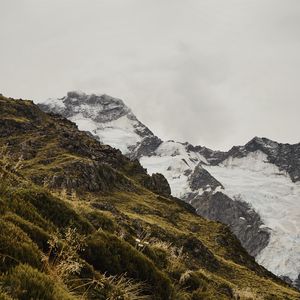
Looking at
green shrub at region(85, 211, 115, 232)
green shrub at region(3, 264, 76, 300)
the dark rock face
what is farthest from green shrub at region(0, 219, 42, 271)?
the dark rock face

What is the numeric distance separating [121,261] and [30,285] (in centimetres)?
630

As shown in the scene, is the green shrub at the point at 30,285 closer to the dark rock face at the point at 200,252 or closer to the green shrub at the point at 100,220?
the green shrub at the point at 100,220

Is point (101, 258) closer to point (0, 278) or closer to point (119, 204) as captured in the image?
point (0, 278)

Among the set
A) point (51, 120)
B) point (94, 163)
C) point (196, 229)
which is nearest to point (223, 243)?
point (196, 229)

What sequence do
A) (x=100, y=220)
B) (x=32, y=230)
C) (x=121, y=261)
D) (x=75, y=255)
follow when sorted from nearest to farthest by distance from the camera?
(x=32, y=230), (x=75, y=255), (x=121, y=261), (x=100, y=220)

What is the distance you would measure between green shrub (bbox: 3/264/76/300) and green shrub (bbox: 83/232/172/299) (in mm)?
5104

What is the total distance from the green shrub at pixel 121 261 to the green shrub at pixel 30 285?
5.10m

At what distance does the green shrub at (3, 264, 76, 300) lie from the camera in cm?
938

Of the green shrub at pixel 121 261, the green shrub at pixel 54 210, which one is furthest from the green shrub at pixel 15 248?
the green shrub at pixel 121 261

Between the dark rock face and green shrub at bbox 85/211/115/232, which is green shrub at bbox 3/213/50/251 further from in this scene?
the dark rock face

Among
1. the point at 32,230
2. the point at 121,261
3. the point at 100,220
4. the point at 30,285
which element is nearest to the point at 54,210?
the point at 121,261

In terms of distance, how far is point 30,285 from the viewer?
973 centimetres

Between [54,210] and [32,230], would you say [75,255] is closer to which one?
[32,230]

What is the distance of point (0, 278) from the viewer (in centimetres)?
961
